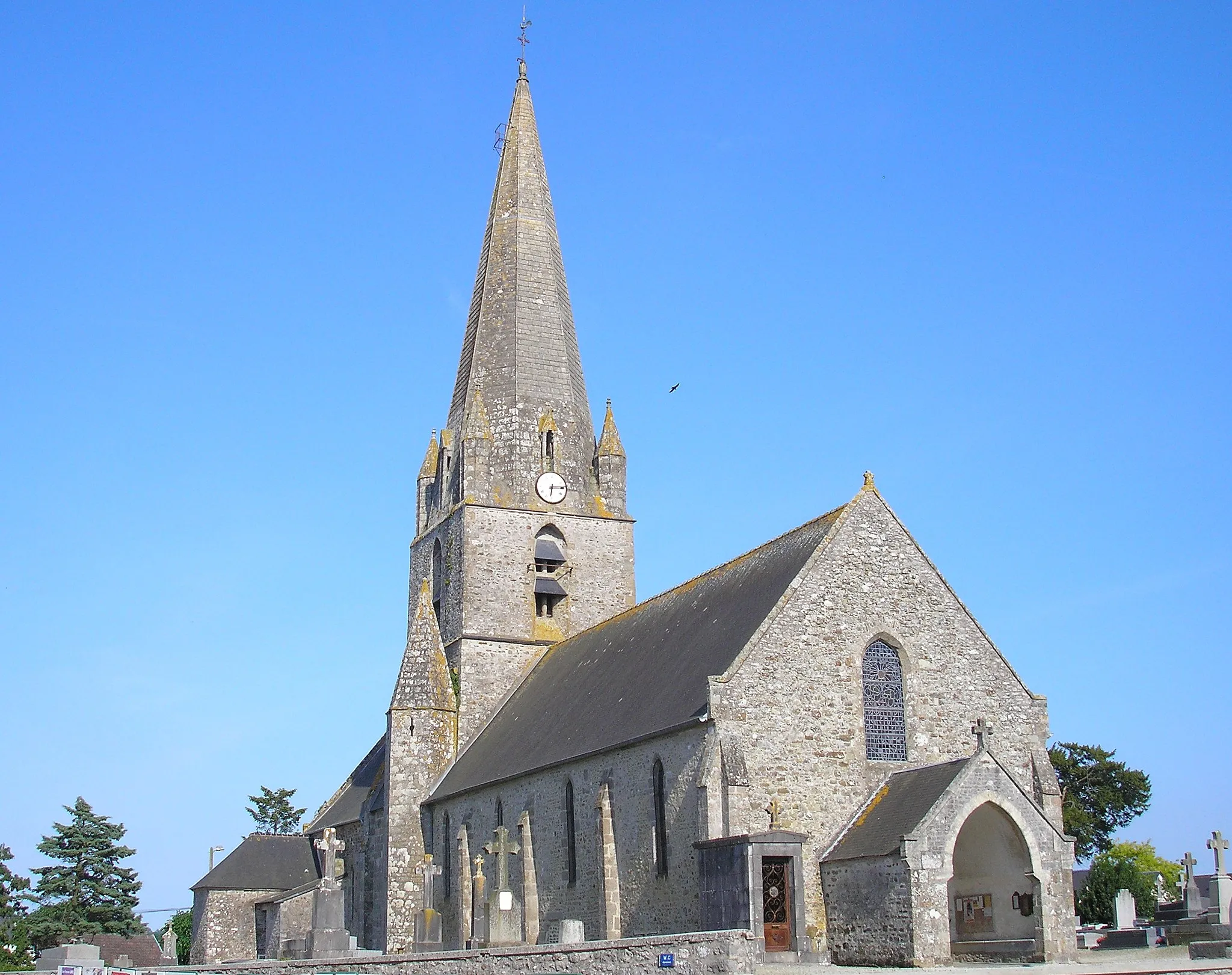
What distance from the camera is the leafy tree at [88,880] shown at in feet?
160

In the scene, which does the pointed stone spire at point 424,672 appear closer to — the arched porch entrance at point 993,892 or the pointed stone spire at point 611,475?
→ the pointed stone spire at point 611,475

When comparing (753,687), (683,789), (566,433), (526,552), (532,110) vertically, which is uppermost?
(532,110)

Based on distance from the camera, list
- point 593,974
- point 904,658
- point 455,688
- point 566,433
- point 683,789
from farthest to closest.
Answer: point 566,433 → point 455,688 → point 904,658 → point 683,789 → point 593,974

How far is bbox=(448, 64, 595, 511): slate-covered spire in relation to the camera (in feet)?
126

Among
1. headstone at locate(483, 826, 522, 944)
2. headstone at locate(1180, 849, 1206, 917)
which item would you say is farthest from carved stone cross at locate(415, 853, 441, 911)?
headstone at locate(1180, 849, 1206, 917)

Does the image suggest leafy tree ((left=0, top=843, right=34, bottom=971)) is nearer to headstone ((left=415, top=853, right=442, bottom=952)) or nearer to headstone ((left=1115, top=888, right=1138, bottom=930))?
headstone ((left=415, top=853, right=442, bottom=952))

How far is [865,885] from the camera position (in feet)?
70.2

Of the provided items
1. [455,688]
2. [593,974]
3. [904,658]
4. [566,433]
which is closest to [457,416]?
[566,433]

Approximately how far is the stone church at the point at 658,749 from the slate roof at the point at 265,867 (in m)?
0.25

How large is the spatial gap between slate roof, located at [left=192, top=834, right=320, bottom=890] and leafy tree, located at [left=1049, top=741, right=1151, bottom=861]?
1072 inches

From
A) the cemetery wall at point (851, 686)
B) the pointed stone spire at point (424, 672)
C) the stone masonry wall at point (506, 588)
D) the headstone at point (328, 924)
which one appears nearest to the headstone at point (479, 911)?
the headstone at point (328, 924)

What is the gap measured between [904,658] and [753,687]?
10.6 feet

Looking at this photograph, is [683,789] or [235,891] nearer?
[683,789]

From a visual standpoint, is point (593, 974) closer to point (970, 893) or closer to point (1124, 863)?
point (970, 893)
